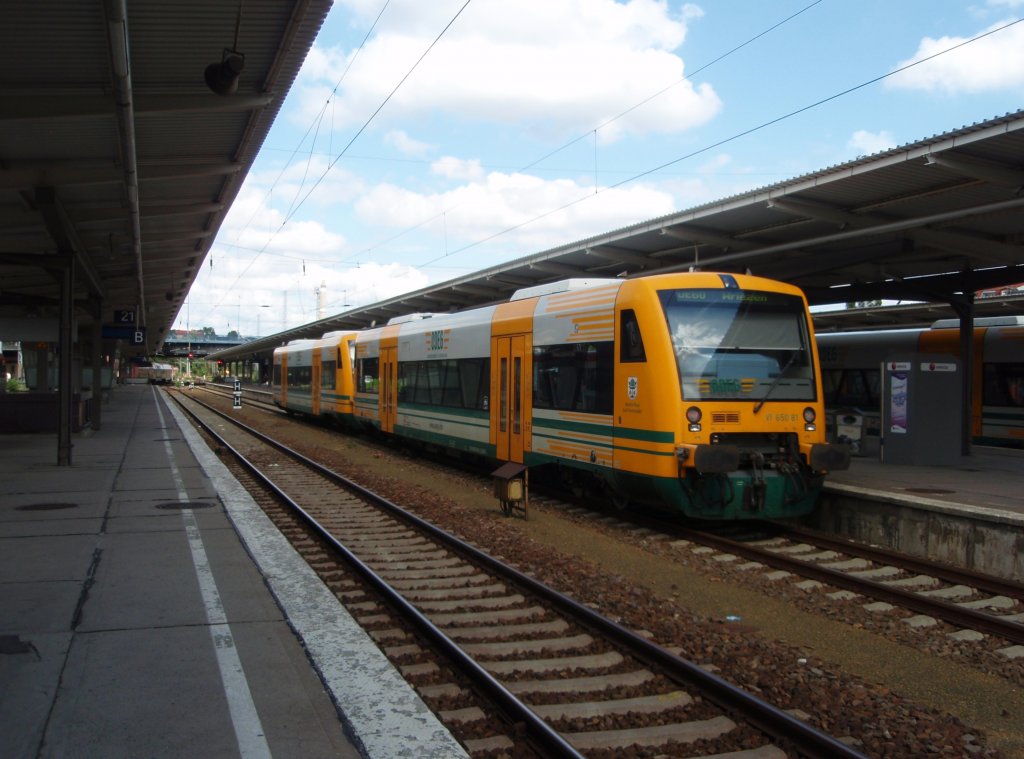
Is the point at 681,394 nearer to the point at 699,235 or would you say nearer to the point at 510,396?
the point at 510,396

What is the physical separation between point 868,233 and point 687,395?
4806 millimetres

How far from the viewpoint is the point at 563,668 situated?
213 inches

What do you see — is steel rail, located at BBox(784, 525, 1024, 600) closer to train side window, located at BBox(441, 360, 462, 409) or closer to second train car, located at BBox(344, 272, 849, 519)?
second train car, located at BBox(344, 272, 849, 519)

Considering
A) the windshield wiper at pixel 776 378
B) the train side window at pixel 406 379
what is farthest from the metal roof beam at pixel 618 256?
the windshield wiper at pixel 776 378

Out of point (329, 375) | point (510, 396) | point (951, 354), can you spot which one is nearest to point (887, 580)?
point (510, 396)

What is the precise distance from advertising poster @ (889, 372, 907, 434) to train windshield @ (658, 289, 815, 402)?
4103 mm

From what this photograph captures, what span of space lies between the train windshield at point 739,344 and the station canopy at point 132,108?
4.91 m

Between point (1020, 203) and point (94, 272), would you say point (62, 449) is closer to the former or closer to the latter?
point (94, 272)

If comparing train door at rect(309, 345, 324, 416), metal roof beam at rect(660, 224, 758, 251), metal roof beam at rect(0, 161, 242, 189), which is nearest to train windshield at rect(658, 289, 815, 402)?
metal roof beam at rect(660, 224, 758, 251)

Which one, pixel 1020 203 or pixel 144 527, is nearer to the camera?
pixel 144 527

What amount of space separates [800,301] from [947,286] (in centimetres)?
620

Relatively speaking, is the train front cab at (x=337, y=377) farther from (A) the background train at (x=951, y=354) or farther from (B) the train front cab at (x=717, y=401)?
(B) the train front cab at (x=717, y=401)

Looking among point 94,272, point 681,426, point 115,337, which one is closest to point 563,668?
point 681,426

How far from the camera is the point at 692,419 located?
9305mm
